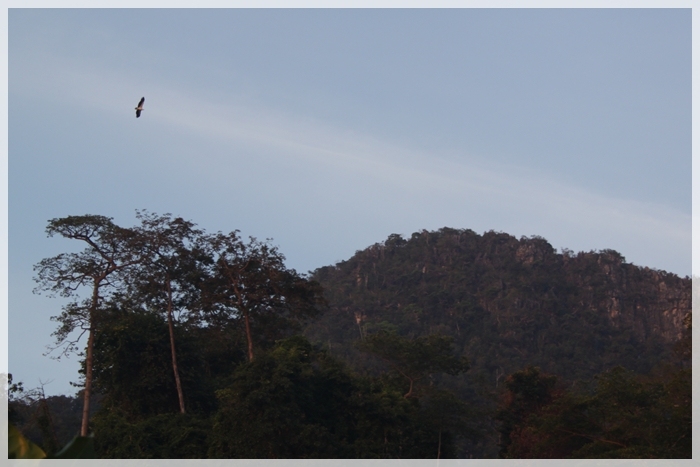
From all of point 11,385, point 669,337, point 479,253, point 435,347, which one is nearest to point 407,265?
point 479,253

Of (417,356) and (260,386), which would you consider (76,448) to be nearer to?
(260,386)

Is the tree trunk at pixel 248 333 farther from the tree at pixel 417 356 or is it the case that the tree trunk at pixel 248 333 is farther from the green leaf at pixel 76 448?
the green leaf at pixel 76 448

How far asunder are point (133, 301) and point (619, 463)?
382 inches

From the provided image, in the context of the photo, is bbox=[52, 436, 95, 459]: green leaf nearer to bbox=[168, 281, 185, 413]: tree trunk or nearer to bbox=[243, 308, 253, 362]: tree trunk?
bbox=[168, 281, 185, 413]: tree trunk

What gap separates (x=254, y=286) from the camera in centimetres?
1677

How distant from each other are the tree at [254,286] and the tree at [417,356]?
323 cm

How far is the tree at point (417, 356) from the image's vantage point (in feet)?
63.5

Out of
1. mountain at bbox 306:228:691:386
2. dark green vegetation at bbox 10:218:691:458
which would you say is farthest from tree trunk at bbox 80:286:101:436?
mountain at bbox 306:228:691:386

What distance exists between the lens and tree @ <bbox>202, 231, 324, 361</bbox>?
1672 centimetres

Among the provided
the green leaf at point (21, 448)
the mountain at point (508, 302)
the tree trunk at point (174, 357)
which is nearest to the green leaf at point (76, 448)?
the green leaf at point (21, 448)

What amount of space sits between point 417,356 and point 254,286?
4.80m

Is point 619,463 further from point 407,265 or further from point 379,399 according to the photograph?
point 407,265

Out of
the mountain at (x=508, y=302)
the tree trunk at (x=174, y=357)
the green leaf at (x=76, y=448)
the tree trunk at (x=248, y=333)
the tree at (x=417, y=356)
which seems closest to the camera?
the green leaf at (x=76, y=448)

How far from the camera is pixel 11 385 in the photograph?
14.5 m
